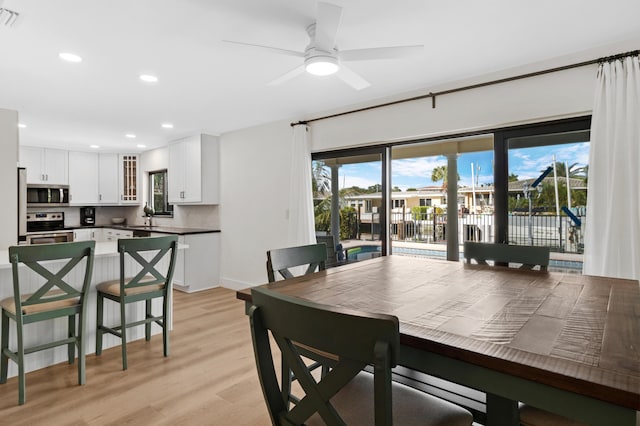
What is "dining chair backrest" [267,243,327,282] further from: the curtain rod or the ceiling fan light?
the curtain rod

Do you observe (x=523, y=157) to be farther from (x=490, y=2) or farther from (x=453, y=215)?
(x=490, y=2)

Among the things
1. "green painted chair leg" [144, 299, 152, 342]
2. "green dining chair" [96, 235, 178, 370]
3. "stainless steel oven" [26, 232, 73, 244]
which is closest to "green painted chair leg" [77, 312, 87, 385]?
"green dining chair" [96, 235, 178, 370]

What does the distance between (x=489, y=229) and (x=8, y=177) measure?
176 inches

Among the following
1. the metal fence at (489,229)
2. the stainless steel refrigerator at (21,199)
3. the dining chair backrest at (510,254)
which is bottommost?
the dining chair backrest at (510,254)

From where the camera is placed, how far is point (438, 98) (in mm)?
3182

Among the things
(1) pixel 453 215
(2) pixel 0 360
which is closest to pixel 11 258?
(2) pixel 0 360

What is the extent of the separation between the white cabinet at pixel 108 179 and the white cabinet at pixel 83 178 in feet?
0.22

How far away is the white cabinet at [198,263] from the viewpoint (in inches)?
195

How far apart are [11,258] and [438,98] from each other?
3437mm

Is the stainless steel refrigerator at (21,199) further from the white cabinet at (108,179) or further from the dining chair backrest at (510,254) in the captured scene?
the dining chair backrest at (510,254)

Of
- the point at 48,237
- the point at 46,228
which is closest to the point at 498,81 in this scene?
the point at 48,237

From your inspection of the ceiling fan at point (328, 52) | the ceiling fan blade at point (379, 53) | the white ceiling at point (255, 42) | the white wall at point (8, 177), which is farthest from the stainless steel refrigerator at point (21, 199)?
the ceiling fan blade at point (379, 53)

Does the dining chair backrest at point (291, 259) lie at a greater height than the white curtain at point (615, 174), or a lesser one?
lesser

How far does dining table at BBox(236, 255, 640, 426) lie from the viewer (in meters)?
0.79
